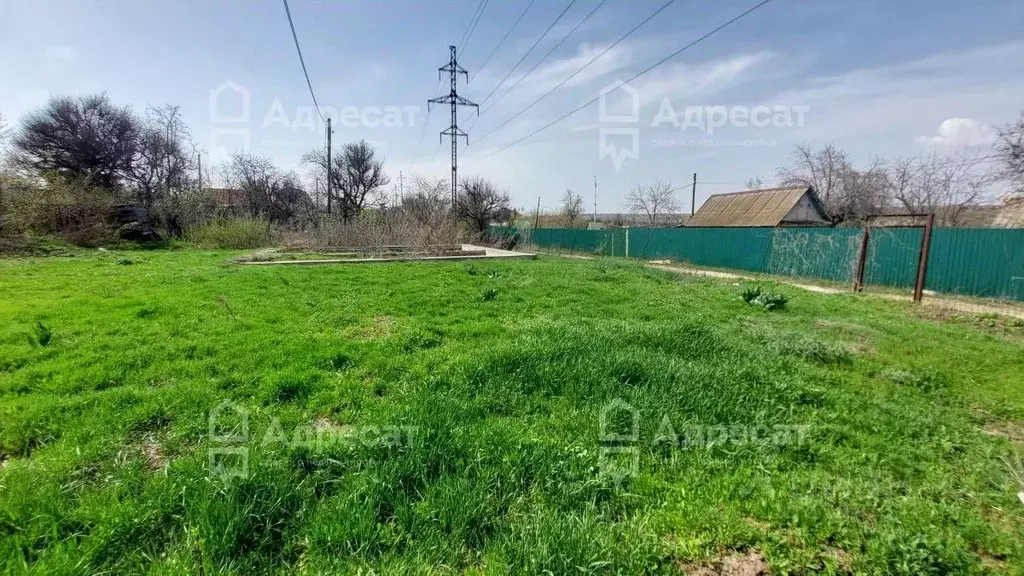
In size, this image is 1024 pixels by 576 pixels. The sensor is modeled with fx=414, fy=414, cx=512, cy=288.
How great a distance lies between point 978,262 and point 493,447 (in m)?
12.8

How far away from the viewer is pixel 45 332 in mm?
4066

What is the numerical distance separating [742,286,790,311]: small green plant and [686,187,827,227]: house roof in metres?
15.7

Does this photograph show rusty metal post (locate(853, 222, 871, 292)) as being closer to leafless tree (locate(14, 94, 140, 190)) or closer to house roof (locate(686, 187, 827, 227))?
house roof (locate(686, 187, 827, 227))

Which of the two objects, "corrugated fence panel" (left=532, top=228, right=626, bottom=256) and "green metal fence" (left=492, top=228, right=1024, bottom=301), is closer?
"green metal fence" (left=492, top=228, right=1024, bottom=301)

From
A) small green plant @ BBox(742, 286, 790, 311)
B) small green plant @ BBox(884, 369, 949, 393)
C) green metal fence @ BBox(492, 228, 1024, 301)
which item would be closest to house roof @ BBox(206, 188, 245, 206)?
green metal fence @ BBox(492, 228, 1024, 301)

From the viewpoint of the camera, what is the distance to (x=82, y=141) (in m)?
22.6

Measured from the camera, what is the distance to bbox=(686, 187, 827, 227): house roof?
2075cm

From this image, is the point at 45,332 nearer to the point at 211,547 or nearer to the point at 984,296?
the point at 211,547

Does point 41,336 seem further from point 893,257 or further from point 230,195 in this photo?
point 230,195

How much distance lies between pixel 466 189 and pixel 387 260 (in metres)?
16.4

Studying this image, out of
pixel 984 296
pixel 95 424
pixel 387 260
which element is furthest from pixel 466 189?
pixel 95 424

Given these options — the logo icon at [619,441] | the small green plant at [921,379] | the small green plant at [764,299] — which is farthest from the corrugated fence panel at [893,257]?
the logo icon at [619,441]

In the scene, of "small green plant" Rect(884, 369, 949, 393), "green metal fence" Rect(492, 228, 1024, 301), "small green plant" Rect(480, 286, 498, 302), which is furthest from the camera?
"green metal fence" Rect(492, 228, 1024, 301)

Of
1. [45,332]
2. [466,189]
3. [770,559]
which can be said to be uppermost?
[466,189]
